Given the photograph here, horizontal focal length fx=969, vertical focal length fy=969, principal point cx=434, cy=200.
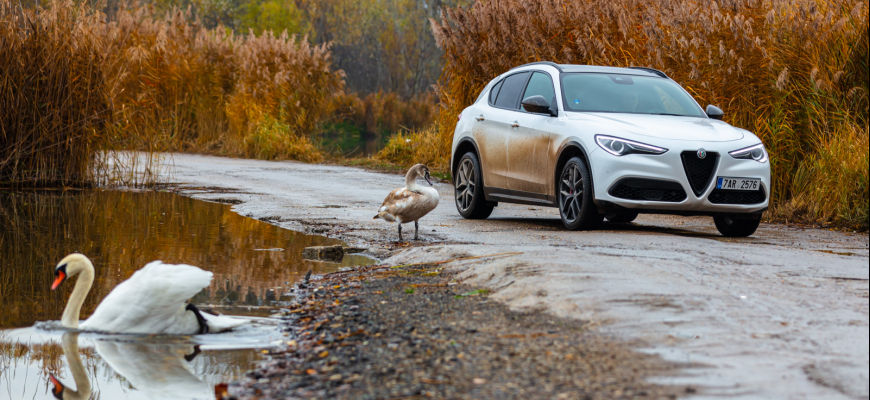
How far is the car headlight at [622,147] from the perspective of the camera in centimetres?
863

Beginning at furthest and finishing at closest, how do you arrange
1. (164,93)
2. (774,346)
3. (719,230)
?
(164,93), (719,230), (774,346)

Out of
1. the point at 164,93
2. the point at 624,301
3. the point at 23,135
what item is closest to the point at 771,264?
the point at 624,301

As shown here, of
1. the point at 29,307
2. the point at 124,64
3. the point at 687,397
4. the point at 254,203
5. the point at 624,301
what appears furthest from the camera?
the point at 124,64

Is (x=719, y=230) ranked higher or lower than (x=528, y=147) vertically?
lower

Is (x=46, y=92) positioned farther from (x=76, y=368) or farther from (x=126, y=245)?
(x=76, y=368)

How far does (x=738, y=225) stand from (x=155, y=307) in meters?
6.07

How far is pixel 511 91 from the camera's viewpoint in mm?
11039

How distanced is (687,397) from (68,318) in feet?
11.3

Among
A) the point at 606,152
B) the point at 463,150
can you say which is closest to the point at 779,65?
the point at 606,152

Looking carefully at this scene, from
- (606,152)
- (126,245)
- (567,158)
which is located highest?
(606,152)

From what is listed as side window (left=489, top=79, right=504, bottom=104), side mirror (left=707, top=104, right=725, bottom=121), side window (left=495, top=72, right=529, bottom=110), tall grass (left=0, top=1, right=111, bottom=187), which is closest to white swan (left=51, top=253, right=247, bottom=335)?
side window (left=495, top=72, right=529, bottom=110)

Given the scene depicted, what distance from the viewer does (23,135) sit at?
13.4m

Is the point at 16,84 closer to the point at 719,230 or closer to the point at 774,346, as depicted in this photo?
the point at 719,230

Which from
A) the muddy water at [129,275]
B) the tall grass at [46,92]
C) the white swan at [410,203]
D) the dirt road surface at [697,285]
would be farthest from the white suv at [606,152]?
the tall grass at [46,92]
